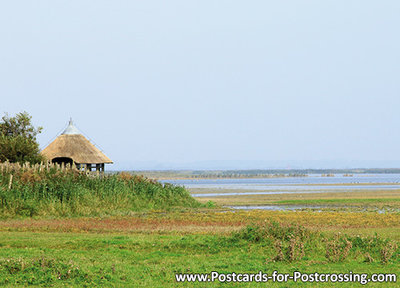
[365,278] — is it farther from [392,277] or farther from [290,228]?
[290,228]

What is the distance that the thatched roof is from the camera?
5153 cm

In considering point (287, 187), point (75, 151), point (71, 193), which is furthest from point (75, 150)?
point (287, 187)

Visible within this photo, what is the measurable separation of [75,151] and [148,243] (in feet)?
113

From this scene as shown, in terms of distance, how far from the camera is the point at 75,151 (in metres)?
51.9

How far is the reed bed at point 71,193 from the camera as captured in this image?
29.5m

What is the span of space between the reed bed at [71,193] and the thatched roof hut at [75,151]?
12990 millimetres

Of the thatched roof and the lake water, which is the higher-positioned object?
the thatched roof

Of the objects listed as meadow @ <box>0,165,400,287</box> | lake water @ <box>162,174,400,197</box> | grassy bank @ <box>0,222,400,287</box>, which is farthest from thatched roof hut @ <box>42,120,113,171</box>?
grassy bank @ <box>0,222,400,287</box>

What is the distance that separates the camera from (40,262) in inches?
549

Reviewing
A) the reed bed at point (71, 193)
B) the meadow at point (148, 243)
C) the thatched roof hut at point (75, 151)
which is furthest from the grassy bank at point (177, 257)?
the thatched roof hut at point (75, 151)

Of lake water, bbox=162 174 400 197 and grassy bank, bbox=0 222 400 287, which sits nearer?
grassy bank, bbox=0 222 400 287

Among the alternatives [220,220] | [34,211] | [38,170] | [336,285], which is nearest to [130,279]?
[336,285]

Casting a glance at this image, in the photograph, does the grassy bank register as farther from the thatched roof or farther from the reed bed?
the thatched roof

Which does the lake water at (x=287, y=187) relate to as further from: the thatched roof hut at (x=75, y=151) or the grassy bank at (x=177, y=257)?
the grassy bank at (x=177, y=257)
